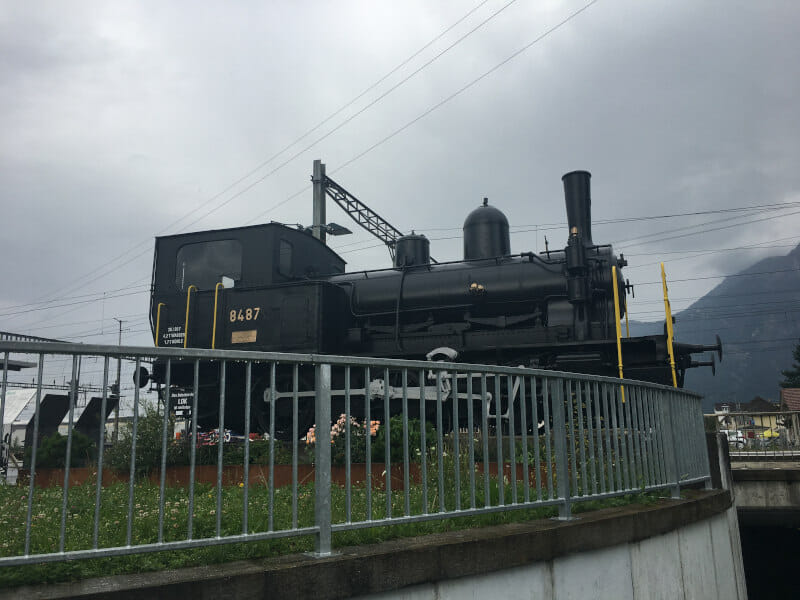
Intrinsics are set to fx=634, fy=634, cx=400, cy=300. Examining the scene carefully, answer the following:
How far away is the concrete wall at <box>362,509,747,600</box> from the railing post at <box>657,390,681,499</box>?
0.37m

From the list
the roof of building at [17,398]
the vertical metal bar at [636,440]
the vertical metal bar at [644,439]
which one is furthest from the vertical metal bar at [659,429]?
the roof of building at [17,398]

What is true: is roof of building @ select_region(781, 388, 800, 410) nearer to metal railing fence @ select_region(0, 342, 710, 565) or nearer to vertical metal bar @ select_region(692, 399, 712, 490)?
vertical metal bar @ select_region(692, 399, 712, 490)

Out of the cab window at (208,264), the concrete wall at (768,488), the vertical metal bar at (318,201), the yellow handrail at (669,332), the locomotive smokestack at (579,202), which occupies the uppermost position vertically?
the vertical metal bar at (318,201)

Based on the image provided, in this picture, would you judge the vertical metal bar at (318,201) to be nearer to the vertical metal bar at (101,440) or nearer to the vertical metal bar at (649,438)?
the vertical metal bar at (649,438)

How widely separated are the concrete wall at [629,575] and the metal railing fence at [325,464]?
0.38 m

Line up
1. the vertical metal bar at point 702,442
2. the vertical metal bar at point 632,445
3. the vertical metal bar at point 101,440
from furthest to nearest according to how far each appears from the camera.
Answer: the vertical metal bar at point 702,442
the vertical metal bar at point 632,445
the vertical metal bar at point 101,440

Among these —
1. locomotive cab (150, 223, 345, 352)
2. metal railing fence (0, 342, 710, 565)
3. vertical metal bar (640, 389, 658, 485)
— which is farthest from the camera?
locomotive cab (150, 223, 345, 352)

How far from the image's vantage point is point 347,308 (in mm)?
12148

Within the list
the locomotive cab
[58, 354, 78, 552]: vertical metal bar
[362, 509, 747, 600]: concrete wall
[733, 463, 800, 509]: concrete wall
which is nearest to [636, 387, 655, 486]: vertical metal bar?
[362, 509, 747, 600]: concrete wall

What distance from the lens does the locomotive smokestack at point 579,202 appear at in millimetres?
11219

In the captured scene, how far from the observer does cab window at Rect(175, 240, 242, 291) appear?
38.8 feet

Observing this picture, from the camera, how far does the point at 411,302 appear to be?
1181cm

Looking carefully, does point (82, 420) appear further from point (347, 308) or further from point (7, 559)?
point (347, 308)

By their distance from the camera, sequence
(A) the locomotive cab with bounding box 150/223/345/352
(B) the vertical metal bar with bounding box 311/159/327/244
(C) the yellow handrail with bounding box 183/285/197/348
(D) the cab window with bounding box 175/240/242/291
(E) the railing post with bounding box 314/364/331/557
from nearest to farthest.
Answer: (E) the railing post with bounding box 314/364/331/557 < (A) the locomotive cab with bounding box 150/223/345/352 < (C) the yellow handrail with bounding box 183/285/197/348 < (D) the cab window with bounding box 175/240/242/291 < (B) the vertical metal bar with bounding box 311/159/327/244
